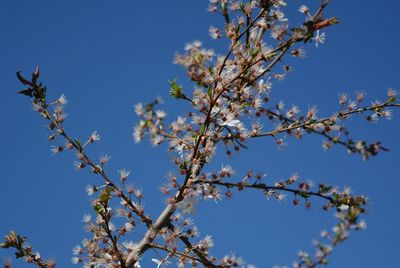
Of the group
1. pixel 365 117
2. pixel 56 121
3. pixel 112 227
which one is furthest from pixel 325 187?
pixel 56 121

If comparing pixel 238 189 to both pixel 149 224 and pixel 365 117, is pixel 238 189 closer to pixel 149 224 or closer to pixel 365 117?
pixel 149 224

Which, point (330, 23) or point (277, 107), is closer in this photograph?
point (330, 23)

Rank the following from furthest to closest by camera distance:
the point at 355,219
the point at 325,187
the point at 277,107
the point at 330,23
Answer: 1. the point at 277,107
2. the point at 325,187
3. the point at 330,23
4. the point at 355,219

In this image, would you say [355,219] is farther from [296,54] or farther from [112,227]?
[112,227]

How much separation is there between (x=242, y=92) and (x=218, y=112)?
2.22 feet

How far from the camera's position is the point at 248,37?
5.63 m

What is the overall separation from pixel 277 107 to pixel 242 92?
810 millimetres

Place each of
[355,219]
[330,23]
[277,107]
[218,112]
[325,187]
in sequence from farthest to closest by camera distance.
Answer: [277,107], [218,112], [325,187], [330,23], [355,219]

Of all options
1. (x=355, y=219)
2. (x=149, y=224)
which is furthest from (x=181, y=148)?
(x=355, y=219)

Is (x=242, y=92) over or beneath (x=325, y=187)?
over

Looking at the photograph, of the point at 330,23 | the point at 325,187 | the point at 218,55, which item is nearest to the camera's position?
the point at 330,23

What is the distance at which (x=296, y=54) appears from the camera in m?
4.98

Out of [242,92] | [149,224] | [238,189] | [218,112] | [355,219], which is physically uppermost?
[242,92]

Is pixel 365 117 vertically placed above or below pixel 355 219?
above
